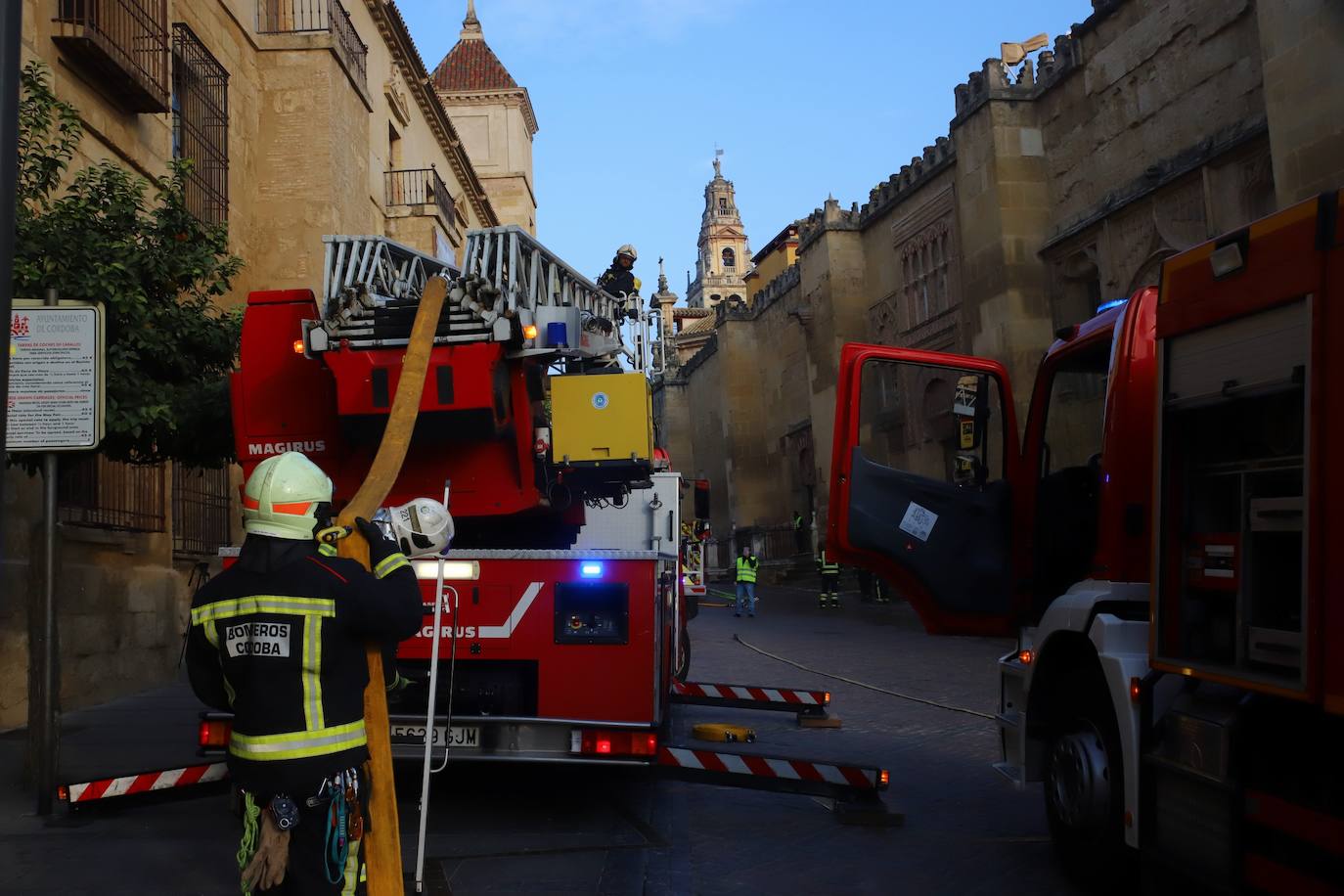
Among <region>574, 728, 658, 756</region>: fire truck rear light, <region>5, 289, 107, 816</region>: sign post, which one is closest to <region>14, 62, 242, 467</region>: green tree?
<region>5, 289, 107, 816</region>: sign post

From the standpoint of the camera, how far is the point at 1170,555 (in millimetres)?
4980

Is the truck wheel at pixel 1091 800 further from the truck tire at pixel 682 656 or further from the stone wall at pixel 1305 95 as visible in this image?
the stone wall at pixel 1305 95

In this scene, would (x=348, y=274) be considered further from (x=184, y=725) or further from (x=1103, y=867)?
(x=1103, y=867)

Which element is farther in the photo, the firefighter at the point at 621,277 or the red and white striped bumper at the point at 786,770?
the firefighter at the point at 621,277

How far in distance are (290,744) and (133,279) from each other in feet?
18.4

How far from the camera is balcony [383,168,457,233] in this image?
27.0 metres

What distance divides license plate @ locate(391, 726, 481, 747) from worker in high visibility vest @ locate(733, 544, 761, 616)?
21.2m

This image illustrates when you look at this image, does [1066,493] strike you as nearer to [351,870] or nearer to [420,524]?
[420,524]

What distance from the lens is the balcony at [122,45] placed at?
11.9m

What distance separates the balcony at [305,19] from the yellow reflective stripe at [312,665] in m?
17.9

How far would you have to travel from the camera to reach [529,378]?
24.8 feet

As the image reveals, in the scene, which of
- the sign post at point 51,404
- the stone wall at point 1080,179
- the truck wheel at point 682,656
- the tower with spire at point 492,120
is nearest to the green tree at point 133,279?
the sign post at point 51,404

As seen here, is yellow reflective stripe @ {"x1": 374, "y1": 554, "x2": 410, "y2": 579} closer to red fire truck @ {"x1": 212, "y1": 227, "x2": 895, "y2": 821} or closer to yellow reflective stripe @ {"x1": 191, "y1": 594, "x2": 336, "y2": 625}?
yellow reflective stripe @ {"x1": 191, "y1": 594, "x2": 336, "y2": 625}

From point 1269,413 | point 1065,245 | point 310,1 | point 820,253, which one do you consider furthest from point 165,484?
point 820,253
